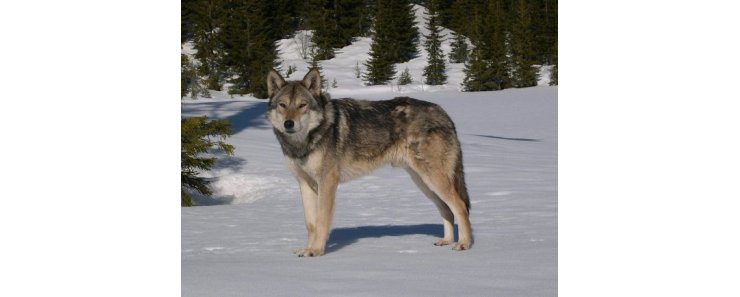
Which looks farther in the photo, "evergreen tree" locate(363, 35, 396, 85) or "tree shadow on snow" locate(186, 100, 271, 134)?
"evergreen tree" locate(363, 35, 396, 85)

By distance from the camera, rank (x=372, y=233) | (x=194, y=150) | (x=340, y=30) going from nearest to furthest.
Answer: (x=372, y=233)
(x=194, y=150)
(x=340, y=30)

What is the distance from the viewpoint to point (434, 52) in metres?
15.7

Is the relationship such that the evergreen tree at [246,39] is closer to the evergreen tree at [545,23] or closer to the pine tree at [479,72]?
the evergreen tree at [545,23]

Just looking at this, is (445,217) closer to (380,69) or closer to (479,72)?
(380,69)

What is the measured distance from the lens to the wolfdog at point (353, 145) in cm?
471

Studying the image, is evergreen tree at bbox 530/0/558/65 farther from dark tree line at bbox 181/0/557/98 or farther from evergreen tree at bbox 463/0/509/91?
evergreen tree at bbox 463/0/509/91

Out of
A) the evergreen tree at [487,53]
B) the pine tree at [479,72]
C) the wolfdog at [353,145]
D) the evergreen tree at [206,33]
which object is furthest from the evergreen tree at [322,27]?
the wolfdog at [353,145]

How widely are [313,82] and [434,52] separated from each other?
11199 millimetres

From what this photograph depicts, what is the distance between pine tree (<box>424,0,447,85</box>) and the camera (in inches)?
476

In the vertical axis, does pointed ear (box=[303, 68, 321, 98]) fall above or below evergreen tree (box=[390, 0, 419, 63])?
below

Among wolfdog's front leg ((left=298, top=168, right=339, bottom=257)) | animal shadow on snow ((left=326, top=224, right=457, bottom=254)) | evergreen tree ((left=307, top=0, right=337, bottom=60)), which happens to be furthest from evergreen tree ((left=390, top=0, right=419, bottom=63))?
wolfdog's front leg ((left=298, top=168, right=339, bottom=257))

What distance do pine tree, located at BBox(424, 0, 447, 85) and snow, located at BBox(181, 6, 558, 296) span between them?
0.49m

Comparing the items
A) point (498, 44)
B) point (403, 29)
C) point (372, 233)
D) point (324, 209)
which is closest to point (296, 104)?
point (324, 209)
